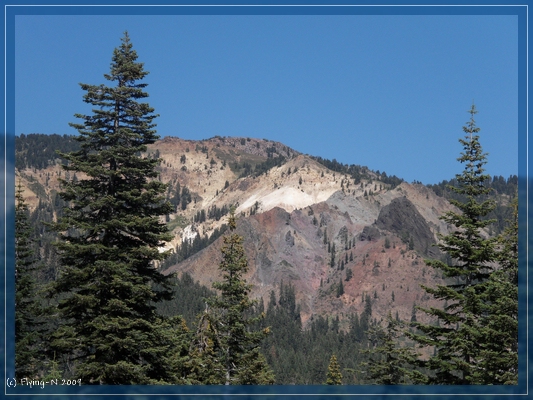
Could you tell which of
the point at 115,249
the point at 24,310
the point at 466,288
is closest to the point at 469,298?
the point at 466,288

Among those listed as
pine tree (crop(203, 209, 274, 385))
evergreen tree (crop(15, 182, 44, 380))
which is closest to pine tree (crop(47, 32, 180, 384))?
evergreen tree (crop(15, 182, 44, 380))

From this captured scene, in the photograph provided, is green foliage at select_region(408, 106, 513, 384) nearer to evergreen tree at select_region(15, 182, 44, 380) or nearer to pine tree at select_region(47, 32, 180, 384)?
pine tree at select_region(47, 32, 180, 384)

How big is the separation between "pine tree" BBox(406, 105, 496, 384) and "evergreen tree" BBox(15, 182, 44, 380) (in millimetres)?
15430

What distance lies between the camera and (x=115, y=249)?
25.8 m

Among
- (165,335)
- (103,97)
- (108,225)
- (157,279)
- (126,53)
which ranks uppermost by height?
(126,53)

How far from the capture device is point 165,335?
2641 centimetres

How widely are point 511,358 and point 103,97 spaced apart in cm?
1703

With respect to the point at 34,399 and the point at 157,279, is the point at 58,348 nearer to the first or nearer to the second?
the point at 157,279

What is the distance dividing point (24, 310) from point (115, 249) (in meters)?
12.5

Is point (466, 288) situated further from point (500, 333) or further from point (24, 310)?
point (24, 310)

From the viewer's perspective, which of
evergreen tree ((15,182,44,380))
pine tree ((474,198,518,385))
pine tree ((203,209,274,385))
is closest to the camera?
pine tree ((474,198,518,385))

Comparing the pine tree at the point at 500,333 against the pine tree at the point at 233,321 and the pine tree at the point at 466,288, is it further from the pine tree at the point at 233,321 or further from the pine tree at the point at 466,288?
the pine tree at the point at 233,321

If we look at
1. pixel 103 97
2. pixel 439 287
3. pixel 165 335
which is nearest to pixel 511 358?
pixel 439 287

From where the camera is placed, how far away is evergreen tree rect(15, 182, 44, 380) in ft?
99.7
